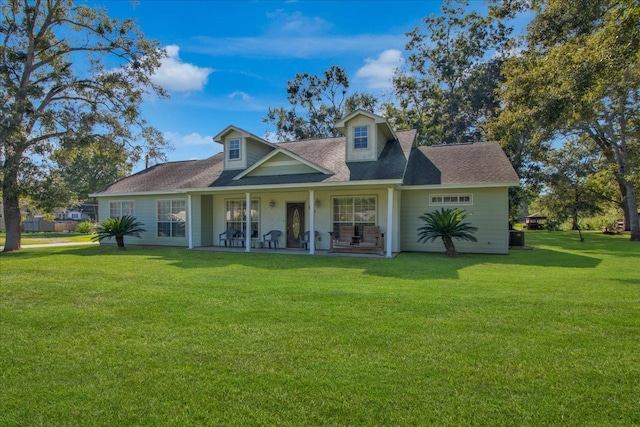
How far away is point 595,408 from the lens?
2627 mm

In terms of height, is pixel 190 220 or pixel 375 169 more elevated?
pixel 375 169

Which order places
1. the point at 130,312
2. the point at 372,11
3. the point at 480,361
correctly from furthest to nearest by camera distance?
the point at 372,11
the point at 130,312
the point at 480,361

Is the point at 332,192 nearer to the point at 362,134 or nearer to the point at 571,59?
the point at 362,134

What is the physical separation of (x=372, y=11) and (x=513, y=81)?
6.36 m

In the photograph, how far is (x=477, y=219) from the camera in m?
13.1

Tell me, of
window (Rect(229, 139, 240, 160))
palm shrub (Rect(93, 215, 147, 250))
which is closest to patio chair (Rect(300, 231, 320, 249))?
window (Rect(229, 139, 240, 160))

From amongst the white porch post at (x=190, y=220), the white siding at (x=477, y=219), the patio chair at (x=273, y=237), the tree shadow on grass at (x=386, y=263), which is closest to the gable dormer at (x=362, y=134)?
the white siding at (x=477, y=219)

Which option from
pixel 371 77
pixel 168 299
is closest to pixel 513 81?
pixel 168 299

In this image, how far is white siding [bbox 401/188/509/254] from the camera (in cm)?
1282

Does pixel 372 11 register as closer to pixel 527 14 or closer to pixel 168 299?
pixel 527 14

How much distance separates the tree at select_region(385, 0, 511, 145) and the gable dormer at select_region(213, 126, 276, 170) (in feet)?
49.1

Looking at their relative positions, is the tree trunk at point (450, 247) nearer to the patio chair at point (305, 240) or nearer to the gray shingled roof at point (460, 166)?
the gray shingled roof at point (460, 166)

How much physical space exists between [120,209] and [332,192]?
11.1 meters

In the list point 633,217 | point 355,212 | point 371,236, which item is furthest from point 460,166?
point 633,217
